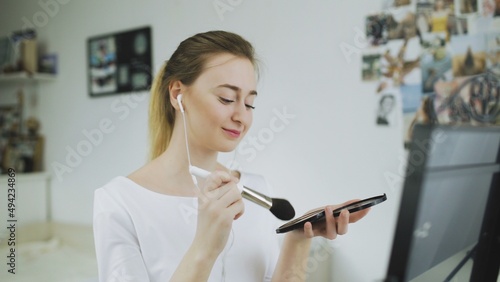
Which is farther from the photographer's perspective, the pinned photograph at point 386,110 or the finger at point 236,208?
the pinned photograph at point 386,110

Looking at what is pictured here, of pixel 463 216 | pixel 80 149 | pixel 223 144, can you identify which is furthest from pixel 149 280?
pixel 80 149

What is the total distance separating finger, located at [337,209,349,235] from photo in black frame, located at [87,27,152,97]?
0.71m

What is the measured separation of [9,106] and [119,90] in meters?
0.90

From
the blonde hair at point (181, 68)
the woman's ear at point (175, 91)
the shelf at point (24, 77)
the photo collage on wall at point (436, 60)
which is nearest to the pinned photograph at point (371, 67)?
the photo collage on wall at point (436, 60)

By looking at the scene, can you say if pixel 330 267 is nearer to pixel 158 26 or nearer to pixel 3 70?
pixel 158 26

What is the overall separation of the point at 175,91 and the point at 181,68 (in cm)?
3

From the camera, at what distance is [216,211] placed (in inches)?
17.9

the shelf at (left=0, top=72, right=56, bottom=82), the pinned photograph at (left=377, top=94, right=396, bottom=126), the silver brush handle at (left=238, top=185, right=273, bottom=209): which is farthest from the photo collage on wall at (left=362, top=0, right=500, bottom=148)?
the shelf at (left=0, top=72, right=56, bottom=82)

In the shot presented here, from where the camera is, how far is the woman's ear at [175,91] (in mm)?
589

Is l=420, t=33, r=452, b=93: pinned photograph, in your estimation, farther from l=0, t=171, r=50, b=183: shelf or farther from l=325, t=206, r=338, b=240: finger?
l=0, t=171, r=50, b=183: shelf

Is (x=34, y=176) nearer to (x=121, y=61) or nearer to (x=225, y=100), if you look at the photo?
(x=121, y=61)

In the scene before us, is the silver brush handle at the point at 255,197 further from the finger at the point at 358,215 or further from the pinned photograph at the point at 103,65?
the pinned photograph at the point at 103,65

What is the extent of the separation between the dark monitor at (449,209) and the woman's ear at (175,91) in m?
0.37

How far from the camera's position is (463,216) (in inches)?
13.9
